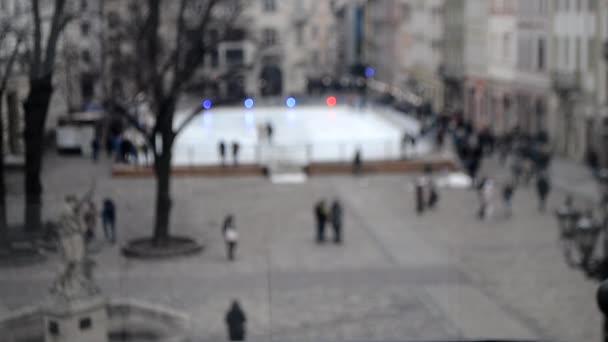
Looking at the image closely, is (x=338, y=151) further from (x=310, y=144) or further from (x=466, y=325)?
(x=466, y=325)

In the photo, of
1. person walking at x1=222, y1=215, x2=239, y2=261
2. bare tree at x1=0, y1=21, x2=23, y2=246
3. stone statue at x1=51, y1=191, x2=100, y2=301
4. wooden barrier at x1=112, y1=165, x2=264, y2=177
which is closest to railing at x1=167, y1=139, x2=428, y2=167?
wooden barrier at x1=112, y1=165, x2=264, y2=177

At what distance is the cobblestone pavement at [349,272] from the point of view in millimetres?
13344

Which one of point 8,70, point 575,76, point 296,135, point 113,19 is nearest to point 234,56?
point 113,19

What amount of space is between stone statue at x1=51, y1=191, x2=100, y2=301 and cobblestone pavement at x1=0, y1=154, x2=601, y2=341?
0.17 metres

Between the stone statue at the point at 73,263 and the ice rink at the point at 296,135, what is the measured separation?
783 inches

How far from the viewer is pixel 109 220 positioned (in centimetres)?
1870

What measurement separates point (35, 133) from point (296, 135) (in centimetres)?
2403

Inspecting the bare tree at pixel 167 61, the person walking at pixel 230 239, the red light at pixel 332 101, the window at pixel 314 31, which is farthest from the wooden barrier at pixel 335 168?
the red light at pixel 332 101

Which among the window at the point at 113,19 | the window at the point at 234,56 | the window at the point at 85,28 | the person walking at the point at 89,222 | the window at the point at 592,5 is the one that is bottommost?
the person walking at the point at 89,222

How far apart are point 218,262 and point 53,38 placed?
4.72 metres

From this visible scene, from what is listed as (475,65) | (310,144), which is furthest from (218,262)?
(475,65)

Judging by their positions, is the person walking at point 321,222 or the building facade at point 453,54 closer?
the person walking at point 321,222

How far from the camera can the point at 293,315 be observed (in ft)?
45.3

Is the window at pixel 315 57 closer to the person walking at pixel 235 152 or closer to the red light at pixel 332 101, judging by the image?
the red light at pixel 332 101
